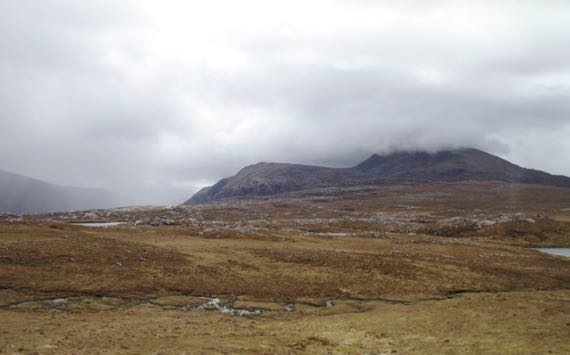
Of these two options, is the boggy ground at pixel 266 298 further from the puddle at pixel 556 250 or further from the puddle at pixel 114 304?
the puddle at pixel 556 250

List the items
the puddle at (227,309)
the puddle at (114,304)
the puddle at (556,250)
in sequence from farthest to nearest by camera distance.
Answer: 1. the puddle at (556,250)
2. the puddle at (227,309)
3. the puddle at (114,304)

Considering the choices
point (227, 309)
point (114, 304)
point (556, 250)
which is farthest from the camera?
point (556, 250)

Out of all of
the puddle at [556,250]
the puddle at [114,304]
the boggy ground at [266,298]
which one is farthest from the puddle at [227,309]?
the puddle at [556,250]

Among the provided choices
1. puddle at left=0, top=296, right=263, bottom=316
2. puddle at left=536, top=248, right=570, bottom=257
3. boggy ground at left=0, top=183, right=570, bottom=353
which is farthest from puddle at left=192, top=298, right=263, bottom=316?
puddle at left=536, top=248, right=570, bottom=257

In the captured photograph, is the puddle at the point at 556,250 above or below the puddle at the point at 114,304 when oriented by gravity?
below

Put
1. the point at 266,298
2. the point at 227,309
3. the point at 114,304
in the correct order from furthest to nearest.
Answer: the point at 266,298, the point at 227,309, the point at 114,304

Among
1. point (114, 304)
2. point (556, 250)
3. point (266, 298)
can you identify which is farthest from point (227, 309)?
point (556, 250)

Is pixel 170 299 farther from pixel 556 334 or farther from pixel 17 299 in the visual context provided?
pixel 556 334

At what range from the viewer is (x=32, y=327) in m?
27.5

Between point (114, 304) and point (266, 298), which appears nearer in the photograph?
point (114, 304)

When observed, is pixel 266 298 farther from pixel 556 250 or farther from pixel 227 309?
pixel 556 250

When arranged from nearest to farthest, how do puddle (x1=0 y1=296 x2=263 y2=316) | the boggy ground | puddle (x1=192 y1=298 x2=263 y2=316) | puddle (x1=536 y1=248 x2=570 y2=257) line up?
the boggy ground < puddle (x1=0 y1=296 x2=263 y2=316) < puddle (x1=192 y1=298 x2=263 y2=316) < puddle (x1=536 y1=248 x2=570 y2=257)

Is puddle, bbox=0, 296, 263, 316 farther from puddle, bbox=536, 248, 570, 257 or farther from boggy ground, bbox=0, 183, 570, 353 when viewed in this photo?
puddle, bbox=536, 248, 570, 257

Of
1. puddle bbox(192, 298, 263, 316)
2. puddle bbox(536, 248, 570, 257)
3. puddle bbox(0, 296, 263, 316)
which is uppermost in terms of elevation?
puddle bbox(0, 296, 263, 316)
